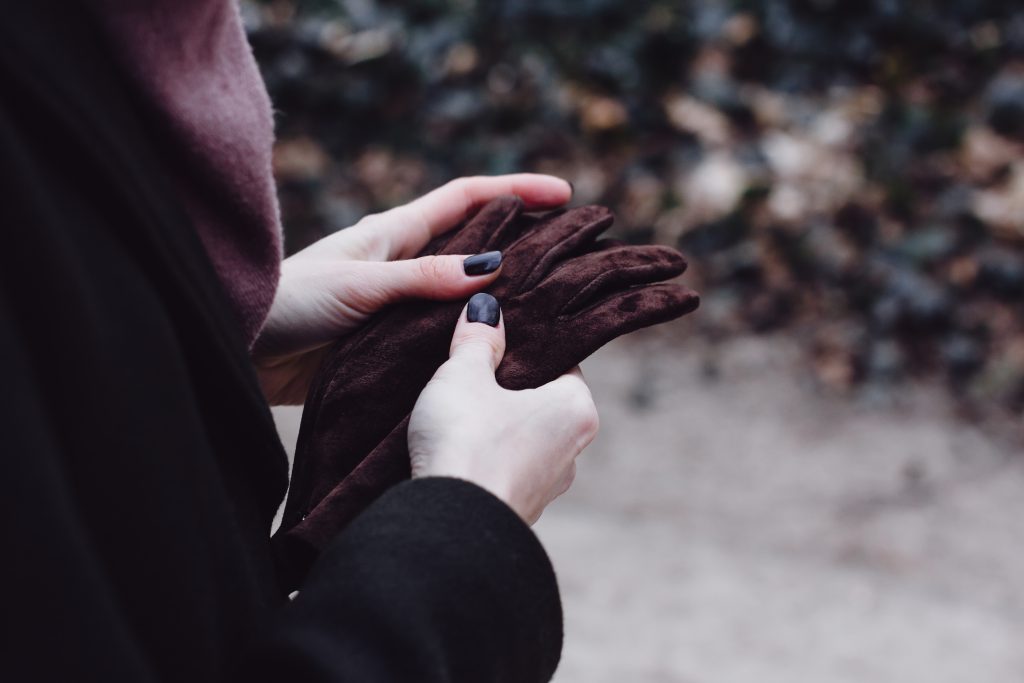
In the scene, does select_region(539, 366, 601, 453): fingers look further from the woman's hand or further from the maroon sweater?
the maroon sweater

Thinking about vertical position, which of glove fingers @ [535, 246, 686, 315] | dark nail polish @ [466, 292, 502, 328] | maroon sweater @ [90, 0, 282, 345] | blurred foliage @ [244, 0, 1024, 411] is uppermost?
maroon sweater @ [90, 0, 282, 345]

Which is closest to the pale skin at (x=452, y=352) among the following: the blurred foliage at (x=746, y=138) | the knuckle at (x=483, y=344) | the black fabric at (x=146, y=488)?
the knuckle at (x=483, y=344)

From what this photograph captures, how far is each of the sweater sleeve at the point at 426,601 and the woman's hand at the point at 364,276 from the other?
39 cm

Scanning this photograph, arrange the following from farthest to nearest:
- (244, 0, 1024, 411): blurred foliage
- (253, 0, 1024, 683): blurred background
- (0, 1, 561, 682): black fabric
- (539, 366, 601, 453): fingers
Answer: (244, 0, 1024, 411): blurred foliage → (253, 0, 1024, 683): blurred background → (539, 366, 601, 453): fingers → (0, 1, 561, 682): black fabric

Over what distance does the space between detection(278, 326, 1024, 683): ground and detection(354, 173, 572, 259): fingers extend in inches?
53.6

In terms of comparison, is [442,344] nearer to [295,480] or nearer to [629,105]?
Result: [295,480]

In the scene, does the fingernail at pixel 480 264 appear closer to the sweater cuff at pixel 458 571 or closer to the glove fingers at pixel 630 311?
the glove fingers at pixel 630 311

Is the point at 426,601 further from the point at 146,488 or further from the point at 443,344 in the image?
the point at 443,344

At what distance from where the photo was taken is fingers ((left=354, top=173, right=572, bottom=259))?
4.71 feet

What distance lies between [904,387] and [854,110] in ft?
3.71

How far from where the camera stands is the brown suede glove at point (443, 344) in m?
1.12

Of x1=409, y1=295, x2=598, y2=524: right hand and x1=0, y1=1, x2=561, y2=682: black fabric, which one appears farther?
x1=409, y1=295, x2=598, y2=524: right hand

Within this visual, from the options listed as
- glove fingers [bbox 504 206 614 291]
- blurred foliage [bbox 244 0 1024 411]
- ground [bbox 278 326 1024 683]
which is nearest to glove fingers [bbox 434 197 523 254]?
glove fingers [bbox 504 206 614 291]

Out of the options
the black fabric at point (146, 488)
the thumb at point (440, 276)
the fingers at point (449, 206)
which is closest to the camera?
the black fabric at point (146, 488)
